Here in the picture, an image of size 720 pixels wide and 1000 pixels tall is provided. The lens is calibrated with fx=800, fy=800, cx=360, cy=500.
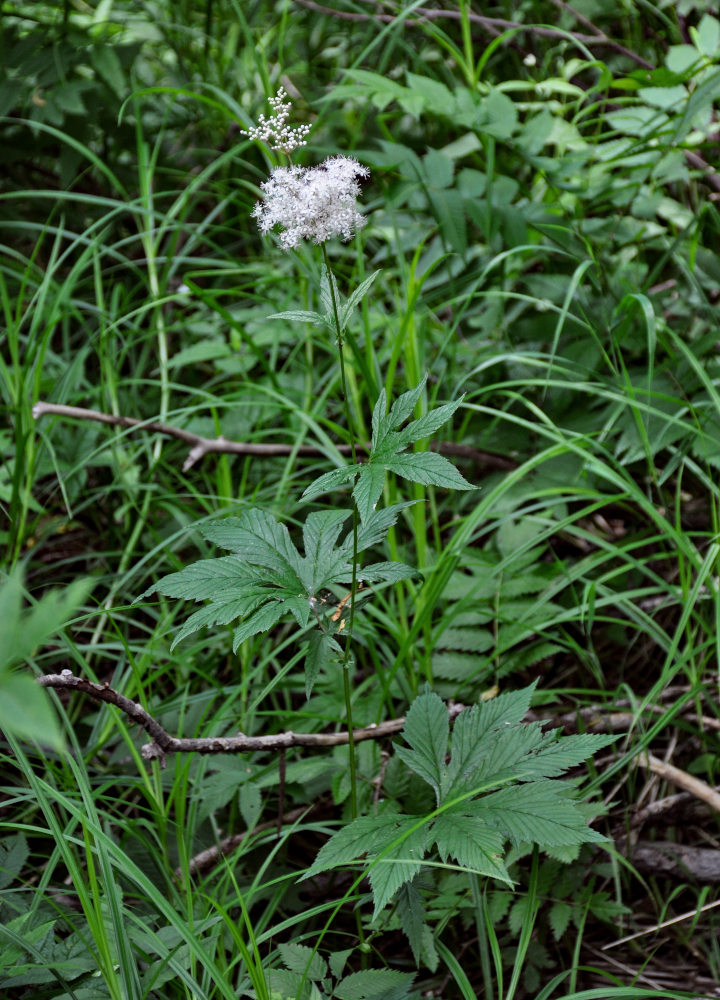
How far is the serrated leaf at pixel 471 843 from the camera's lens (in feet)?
2.73

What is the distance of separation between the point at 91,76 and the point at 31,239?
59cm

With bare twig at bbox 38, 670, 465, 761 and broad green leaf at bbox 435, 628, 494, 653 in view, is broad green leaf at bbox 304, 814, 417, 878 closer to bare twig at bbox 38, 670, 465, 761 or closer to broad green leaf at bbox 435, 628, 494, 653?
bare twig at bbox 38, 670, 465, 761

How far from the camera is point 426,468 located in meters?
0.86

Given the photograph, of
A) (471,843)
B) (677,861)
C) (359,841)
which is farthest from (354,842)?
(677,861)

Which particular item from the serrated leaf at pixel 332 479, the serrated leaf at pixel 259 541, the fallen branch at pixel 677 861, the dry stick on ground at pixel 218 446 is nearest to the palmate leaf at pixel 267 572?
the serrated leaf at pixel 259 541

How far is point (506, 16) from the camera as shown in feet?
7.72

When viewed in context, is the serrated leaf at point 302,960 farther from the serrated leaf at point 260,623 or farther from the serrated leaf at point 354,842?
the serrated leaf at point 260,623

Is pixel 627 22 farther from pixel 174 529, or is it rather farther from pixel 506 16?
pixel 174 529

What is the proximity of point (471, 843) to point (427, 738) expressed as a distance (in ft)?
0.68

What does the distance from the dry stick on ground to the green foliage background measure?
0.08 feet

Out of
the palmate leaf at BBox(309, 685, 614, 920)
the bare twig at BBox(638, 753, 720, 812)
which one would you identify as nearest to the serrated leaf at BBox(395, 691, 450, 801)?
the palmate leaf at BBox(309, 685, 614, 920)

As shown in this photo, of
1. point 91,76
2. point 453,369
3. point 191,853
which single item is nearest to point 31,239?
point 91,76

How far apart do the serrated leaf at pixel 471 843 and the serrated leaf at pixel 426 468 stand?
380mm

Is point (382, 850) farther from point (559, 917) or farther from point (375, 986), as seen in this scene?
point (559, 917)
